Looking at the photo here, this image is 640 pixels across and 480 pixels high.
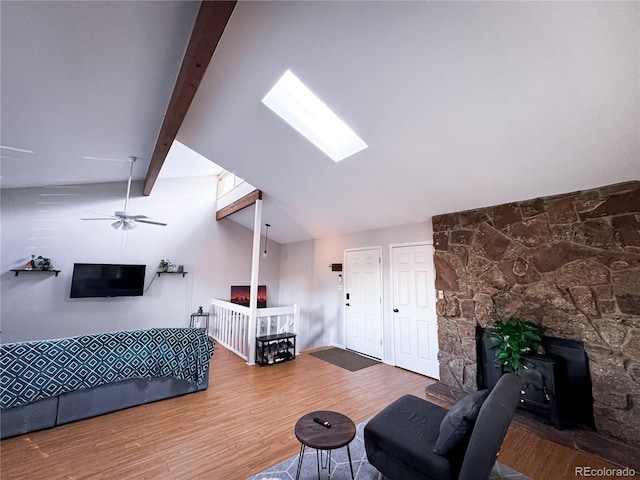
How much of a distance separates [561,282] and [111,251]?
24.3ft

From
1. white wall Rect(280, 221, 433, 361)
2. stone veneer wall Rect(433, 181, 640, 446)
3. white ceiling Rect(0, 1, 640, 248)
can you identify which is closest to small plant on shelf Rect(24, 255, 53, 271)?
white ceiling Rect(0, 1, 640, 248)

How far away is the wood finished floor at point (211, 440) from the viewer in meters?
2.05

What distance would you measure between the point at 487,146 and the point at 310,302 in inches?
197

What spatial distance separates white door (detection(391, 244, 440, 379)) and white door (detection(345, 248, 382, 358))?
377 mm

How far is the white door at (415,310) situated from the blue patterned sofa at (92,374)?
9.94 ft

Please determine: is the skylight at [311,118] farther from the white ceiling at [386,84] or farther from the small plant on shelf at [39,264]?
the small plant on shelf at [39,264]

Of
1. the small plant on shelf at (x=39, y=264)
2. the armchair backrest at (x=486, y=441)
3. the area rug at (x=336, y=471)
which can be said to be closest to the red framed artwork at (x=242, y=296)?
the small plant on shelf at (x=39, y=264)

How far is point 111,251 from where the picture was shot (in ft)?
17.8

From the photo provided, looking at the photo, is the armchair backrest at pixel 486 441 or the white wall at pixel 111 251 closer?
the armchair backrest at pixel 486 441

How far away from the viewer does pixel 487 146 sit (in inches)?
101

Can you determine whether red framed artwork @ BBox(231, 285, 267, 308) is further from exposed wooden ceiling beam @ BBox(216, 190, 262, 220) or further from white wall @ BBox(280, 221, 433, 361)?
exposed wooden ceiling beam @ BBox(216, 190, 262, 220)

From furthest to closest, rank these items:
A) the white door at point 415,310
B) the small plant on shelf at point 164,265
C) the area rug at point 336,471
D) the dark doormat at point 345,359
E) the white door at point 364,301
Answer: the small plant on shelf at point 164,265, the white door at point 364,301, the dark doormat at point 345,359, the white door at point 415,310, the area rug at point 336,471

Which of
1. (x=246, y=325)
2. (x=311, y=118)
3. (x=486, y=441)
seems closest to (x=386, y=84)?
(x=311, y=118)

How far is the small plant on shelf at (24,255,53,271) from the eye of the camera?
4629mm
